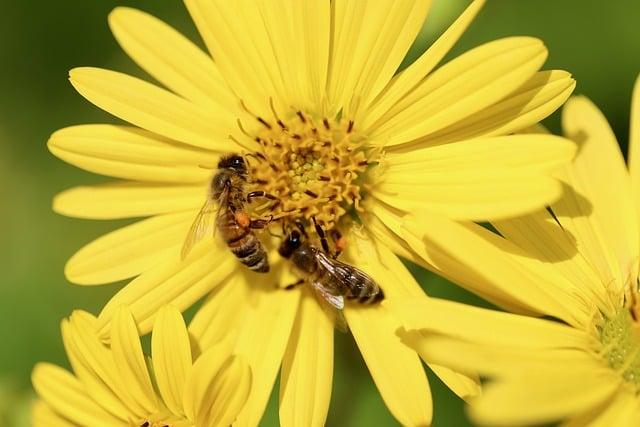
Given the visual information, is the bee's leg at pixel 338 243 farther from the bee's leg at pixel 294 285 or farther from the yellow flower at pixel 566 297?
the yellow flower at pixel 566 297

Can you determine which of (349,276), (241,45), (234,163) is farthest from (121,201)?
(349,276)

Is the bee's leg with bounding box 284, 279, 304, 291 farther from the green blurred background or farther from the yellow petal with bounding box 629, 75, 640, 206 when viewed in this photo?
the yellow petal with bounding box 629, 75, 640, 206

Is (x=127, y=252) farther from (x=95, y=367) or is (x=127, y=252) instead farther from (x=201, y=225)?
(x=95, y=367)

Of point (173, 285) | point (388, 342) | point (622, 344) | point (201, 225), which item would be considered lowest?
point (622, 344)

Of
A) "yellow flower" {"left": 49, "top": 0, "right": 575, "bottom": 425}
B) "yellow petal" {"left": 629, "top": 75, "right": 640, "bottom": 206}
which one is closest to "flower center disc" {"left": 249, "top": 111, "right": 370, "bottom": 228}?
"yellow flower" {"left": 49, "top": 0, "right": 575, "bottom": 425}

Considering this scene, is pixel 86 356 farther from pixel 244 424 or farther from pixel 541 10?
pixel 541 10

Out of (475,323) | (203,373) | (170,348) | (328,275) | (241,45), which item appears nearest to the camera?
(475,323)

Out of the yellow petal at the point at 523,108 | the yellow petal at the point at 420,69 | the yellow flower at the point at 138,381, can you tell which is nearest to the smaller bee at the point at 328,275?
the yellow flower at the point at 138,381
